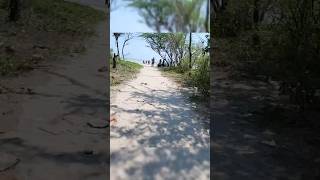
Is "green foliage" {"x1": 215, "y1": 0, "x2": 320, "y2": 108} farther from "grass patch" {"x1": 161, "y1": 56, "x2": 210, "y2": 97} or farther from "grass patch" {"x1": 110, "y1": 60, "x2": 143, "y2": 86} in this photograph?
"grass patch" {"x1": 110, "y1": 60, "x2": 143, "y2": 86}

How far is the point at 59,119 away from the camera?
2.70 meters

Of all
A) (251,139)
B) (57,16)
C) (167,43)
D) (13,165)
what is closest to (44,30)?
(57,16)

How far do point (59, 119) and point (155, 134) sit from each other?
0.54 m

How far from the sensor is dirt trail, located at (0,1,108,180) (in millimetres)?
2465

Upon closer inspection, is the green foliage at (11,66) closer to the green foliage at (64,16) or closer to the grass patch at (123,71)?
the green foliage at (64,16)

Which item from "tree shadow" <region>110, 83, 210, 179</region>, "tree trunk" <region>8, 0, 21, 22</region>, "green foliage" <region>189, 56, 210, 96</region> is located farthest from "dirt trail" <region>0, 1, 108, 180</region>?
"green foliage" <region>189, 56, 210, 96</region>

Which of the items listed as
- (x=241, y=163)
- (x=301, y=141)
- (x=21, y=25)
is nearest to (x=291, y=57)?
(x=301, y=141)

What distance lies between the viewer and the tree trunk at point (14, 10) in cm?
307

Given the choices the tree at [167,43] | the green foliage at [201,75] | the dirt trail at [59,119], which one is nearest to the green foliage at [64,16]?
the dirt trail at [59,119]

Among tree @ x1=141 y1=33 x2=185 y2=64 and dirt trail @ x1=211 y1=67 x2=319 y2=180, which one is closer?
dirt trail @ x1=211 y1=67 x2=319 y2=180

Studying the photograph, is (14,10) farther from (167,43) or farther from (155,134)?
(155,134)

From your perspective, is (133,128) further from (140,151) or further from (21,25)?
(21,25)

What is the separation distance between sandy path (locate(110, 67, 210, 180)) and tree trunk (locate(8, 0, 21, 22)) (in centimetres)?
82

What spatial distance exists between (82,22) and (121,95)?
1.92 feet
